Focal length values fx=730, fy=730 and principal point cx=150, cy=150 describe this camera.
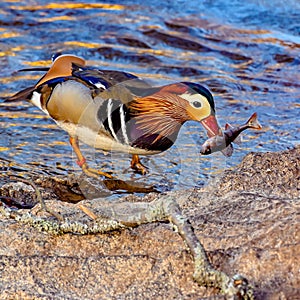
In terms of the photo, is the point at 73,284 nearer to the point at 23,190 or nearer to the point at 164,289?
the point at 164,289

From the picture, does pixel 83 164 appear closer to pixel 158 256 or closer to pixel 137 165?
pixel 137 165

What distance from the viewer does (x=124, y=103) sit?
417 centimetres

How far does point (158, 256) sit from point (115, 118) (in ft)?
6.08

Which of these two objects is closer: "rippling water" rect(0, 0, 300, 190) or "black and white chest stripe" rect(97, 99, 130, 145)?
"black and white chest stripe" rect(97, 99, 130, 145)

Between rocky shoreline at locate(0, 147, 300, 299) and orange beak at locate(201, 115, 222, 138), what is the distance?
1.03 meters

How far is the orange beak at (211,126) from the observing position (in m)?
3.80

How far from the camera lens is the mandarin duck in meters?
4.07

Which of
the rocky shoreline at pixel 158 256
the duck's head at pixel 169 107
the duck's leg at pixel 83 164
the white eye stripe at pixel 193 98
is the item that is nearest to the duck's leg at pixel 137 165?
the duck's leg at pixel 83 164

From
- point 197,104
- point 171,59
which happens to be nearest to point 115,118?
point 197,104

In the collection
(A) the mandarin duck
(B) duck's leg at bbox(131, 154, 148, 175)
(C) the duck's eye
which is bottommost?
(B) duck's leg at bbox(131, 154, 148, 175)

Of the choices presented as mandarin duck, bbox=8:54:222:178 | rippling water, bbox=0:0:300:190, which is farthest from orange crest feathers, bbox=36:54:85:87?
rippling water, bbox=0:0:300:190

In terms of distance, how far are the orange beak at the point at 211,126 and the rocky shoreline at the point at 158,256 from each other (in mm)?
1029

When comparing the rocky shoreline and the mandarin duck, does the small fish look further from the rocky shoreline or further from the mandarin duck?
the rocky shoreline

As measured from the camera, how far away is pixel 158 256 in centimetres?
230
